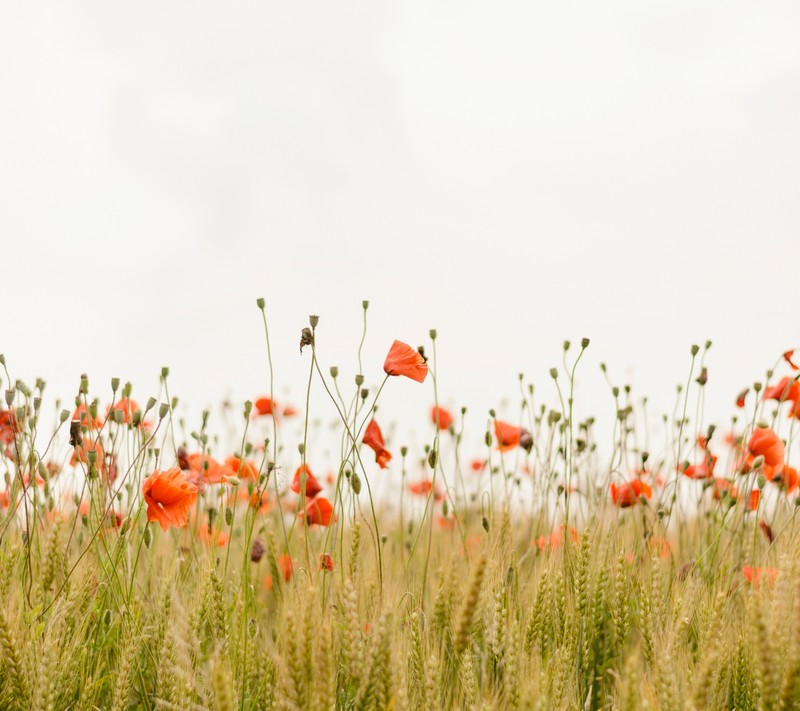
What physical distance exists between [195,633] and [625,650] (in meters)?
1.26

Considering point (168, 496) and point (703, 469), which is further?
point (703, 469)

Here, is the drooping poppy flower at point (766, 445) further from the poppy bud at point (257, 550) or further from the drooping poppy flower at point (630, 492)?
the poppy bud at point (257, 550)

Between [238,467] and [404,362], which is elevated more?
[404,362]

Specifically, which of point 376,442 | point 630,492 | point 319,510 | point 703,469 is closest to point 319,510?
point 319,510

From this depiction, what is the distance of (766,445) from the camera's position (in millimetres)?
3248

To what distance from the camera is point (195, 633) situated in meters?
2.19

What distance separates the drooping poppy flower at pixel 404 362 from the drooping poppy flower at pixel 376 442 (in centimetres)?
21

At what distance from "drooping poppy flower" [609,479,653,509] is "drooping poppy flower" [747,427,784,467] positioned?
44 cm

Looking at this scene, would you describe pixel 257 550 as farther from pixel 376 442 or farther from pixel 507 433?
pixel 507 433

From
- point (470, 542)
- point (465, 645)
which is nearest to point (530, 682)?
point (465, 645)

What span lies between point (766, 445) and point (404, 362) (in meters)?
1.59

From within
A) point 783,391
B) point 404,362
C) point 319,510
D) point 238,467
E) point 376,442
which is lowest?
point 319,510

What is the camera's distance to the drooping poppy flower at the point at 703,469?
3.38 meters

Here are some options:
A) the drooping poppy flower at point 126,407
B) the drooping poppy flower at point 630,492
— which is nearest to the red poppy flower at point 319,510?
the drooping poppy flower at point 126,407
